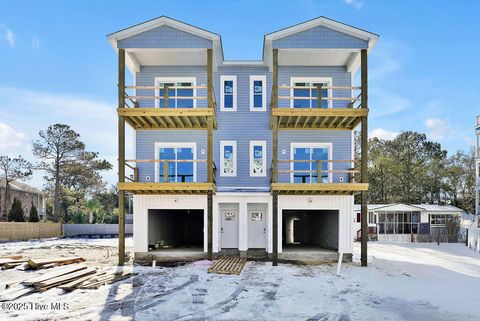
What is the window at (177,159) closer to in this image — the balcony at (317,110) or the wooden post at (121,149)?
the wooden post at (121,149)

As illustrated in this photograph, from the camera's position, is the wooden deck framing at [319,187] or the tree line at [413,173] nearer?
the wooden deck framing at [319,187]

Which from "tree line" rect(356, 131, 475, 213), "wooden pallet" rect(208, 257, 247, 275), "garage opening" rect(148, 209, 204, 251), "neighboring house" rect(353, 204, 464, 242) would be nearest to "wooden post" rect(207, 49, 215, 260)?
"wooden pallet" rect(208, 257, 247, 275)

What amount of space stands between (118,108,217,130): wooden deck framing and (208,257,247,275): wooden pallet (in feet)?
20.2

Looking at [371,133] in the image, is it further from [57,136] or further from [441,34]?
[57,136]

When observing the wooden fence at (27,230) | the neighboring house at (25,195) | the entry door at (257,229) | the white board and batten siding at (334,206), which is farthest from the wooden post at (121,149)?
the neighboring house at (25,195)

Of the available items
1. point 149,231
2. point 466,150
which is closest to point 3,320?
point 149,231

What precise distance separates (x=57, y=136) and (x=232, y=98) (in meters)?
29.7

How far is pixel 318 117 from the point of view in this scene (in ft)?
55.3

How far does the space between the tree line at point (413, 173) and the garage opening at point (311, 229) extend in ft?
71.2

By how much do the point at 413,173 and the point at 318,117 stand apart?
1387 inches

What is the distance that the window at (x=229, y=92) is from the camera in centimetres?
1875

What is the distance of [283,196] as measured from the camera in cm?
1744

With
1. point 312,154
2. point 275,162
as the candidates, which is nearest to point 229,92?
point 275,162

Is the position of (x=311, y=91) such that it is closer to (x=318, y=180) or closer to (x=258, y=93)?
(x=258, y=93)
